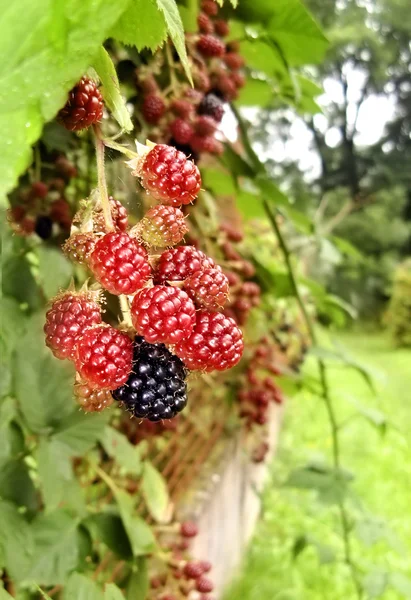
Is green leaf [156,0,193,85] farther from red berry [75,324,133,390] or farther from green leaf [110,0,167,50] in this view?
red berry [75,324,133,390]

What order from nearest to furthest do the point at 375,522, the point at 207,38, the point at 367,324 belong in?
the point at 207,38, the point at 375,522, the point at 367,324

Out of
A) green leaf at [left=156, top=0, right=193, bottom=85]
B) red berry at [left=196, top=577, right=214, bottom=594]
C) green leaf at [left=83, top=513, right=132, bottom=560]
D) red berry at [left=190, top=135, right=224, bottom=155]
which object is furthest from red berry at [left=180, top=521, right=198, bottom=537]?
green leaf at [left=156, top=0, right=193, bottom=85]

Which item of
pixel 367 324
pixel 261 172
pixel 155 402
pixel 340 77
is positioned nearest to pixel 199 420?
pixel 261 172

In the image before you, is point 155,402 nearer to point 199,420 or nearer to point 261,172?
point 261,172

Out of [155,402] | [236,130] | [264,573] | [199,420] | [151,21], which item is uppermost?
[236,130]

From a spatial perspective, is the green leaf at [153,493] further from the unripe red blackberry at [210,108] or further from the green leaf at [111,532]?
the unripe red blackberry at [210,108]

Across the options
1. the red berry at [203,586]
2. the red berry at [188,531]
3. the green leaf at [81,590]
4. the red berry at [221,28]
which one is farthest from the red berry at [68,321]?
the red berry at [188,531]
